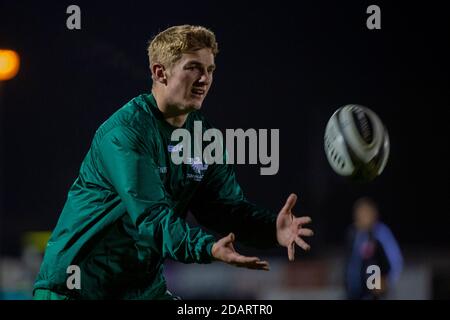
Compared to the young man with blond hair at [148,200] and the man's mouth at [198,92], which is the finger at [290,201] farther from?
the man's mouth at [198,92]

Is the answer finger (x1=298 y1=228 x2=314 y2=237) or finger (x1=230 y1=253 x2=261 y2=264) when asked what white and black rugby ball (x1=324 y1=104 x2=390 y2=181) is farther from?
finger (x1=230 y1=253 x2=261 y2=264)

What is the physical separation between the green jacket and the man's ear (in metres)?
0.13

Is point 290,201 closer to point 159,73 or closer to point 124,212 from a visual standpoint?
point 124,212

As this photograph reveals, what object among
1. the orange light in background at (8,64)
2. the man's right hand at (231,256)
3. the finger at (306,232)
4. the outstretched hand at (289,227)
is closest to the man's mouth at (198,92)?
the outstretched hand at (289,227)

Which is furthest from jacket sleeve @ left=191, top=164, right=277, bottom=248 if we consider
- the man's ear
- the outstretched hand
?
the man's ear

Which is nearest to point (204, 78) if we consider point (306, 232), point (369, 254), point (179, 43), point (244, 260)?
point (179, 43)

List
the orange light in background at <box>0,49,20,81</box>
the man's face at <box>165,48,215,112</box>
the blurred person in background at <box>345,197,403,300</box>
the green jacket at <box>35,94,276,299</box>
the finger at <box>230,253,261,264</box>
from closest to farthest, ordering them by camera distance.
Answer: the finger at <box>230,253,261,264</box> → the green jacket at <box>35,94,276,299</box> → the man's face at <box>165,48,215,112</box> → the orange light in background at <box>0,49,20,81</box> → the blurred person in background at <box>345,197,403,300</box>

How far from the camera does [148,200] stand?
358 cm

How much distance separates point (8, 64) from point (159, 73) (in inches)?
65.0

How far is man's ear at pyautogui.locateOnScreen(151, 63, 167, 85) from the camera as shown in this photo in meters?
4.12

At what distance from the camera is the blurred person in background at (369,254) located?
6379mm
